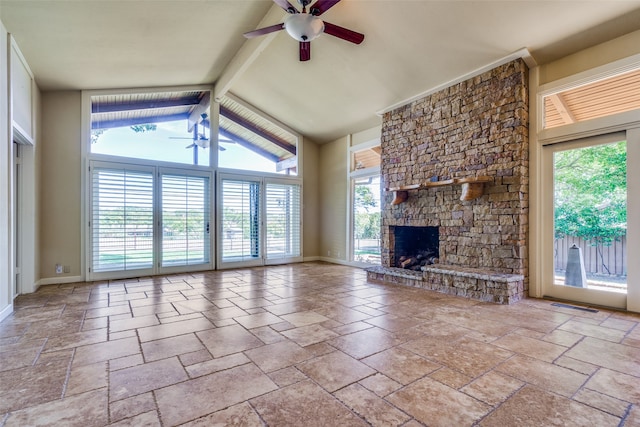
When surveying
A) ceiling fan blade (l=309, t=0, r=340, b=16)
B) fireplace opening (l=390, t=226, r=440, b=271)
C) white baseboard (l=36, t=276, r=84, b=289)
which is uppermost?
ceiling fan blade (l=309, t=0, r=340, b=16)

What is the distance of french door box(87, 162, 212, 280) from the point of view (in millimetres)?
5133

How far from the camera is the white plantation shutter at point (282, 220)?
22.7ft

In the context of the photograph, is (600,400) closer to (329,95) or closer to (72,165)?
(329,95)

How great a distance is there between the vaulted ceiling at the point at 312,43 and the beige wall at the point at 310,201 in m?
1.95

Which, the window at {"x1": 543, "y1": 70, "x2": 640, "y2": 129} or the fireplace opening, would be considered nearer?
the window at {"x1": 543, "y1": 70, "x2": 640, "y2": 129}

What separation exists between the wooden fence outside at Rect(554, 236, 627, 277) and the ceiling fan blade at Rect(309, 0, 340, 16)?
3730 millimetres

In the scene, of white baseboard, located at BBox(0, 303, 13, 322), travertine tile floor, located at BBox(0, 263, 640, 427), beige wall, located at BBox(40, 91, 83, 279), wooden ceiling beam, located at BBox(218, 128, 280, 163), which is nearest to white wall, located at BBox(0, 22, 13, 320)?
white baseboard, located at BBox(0, 303, 13, 322)

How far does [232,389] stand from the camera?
184 centimetres

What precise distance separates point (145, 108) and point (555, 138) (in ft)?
20.7

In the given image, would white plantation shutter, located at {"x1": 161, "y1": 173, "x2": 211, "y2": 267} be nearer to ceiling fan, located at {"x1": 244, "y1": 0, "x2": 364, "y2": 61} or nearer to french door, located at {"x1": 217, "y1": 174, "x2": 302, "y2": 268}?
french door, located at {"x1": 217, "y1": 174, "x2": 302, "y2": 268}

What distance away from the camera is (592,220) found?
144 inches

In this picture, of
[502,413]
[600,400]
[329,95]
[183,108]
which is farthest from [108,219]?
[600,400]

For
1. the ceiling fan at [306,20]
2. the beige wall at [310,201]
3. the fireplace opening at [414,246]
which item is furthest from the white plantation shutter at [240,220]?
the ceiling fan at [306,20]

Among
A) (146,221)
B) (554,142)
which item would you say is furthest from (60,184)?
(554,142)
